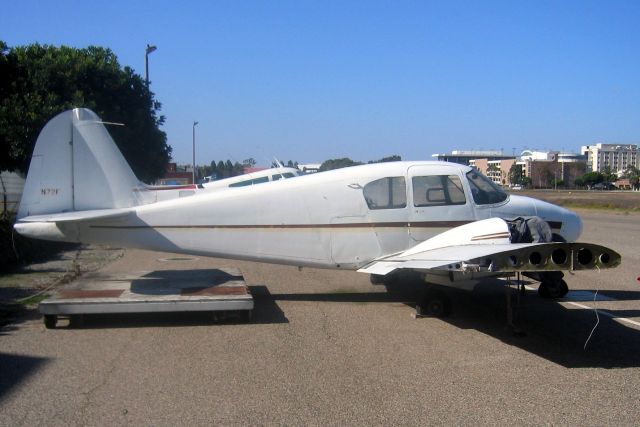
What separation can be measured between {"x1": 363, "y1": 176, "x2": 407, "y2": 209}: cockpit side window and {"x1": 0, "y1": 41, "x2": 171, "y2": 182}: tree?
10.8m

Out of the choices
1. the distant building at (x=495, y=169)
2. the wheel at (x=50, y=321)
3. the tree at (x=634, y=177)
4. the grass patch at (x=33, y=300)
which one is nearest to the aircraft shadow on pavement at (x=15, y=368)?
the wheel at (x=50, y=321)

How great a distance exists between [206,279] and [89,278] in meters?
2.19

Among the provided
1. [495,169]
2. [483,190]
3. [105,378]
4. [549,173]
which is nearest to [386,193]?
[483,190]

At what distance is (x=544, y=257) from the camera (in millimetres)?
7270

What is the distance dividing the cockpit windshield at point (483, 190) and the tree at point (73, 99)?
40.0 ft

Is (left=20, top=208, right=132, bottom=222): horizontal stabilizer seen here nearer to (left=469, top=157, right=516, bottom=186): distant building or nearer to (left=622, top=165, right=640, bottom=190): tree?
(left=469, top=157, right=516, bottom=186): distant building

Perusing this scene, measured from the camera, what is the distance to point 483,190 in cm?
1066

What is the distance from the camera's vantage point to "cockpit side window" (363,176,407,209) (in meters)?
10.3

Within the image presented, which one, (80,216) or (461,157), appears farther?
(461,157)

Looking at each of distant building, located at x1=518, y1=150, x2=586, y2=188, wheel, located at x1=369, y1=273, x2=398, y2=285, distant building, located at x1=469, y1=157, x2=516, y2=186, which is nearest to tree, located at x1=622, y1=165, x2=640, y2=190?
distant building, located at x1=518, y1=150, x2=586, y2=188

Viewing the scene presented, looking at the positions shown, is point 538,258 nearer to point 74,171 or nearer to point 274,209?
point 274,209

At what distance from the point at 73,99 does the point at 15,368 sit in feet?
57.9

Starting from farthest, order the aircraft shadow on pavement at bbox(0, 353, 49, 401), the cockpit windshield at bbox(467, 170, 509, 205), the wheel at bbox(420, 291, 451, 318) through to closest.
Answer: the cockpit windshield at bbox(467, 170, 509, 205), the wheel at bbox(420, 291, 451, 318), the aircraft shadow on pavement at bbox(0, 353, 49, 401)

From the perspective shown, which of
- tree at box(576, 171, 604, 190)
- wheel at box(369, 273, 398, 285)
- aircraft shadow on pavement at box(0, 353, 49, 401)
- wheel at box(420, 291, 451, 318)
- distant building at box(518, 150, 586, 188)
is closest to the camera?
aircraft shadow on pavement at box(0, 353, 49, 401)
